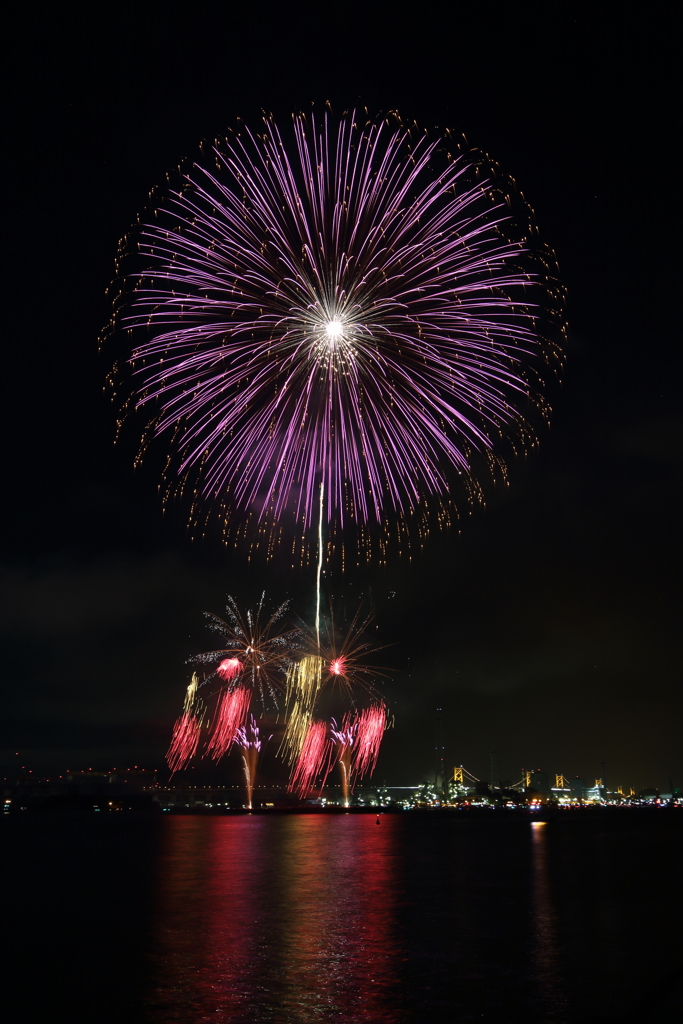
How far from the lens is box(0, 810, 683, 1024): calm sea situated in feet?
47.9

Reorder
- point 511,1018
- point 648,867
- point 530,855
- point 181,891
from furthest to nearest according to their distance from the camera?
point 530,855, point 648,867, point 181,891, point 511,1018

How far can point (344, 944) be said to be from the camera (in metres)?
19.8

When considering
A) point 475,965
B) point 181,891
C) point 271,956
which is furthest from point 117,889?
point 475,965

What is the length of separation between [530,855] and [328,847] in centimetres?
1376

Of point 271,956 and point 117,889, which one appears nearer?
point 271,956

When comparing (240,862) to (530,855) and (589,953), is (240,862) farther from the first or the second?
(589,953)

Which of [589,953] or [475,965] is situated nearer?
[475,965]

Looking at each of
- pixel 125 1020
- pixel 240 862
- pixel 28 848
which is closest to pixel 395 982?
pixel 125 1020

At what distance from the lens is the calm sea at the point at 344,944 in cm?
1461

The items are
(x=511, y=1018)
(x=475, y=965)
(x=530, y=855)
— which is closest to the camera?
(x=511, y=1018)

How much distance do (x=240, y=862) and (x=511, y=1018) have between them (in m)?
33.8

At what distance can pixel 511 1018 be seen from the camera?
13.8m

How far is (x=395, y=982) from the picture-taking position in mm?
16219

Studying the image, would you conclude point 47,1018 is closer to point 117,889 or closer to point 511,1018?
point 511,1018
